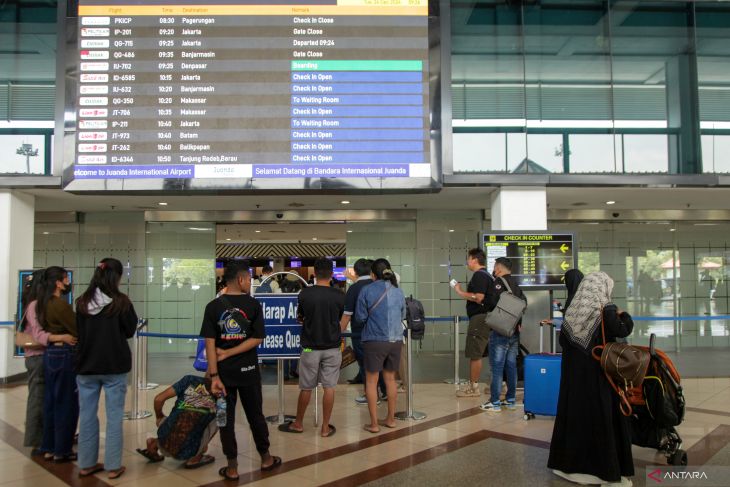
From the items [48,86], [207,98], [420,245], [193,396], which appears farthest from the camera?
[420,245]

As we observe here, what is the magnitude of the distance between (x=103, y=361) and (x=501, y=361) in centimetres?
409

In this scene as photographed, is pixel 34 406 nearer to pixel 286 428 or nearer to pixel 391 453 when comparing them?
pixel 286 428

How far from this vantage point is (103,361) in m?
4.41

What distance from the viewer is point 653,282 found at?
1304 cm

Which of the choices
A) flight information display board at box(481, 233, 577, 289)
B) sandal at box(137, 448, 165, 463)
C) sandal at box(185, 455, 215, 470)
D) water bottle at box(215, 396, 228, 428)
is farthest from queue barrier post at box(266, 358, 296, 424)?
flight information display board at box(481, 233, 577, 289)

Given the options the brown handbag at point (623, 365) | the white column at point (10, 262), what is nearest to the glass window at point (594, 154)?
the brown handbag at point (623, 365)

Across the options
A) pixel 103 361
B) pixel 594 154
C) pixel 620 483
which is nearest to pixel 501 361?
pixel 620 483

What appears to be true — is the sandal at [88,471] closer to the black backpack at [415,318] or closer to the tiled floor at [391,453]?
the tiled floor at [391,453]

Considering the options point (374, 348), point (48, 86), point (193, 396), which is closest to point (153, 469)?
point (193, 396)

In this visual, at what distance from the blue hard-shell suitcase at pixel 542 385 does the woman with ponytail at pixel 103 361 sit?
3963 millimetres

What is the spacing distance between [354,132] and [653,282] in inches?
340

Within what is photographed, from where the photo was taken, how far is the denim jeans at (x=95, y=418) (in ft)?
14.8

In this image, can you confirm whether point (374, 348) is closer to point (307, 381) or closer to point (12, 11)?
point (307, 381)

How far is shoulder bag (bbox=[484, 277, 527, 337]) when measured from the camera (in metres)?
6.40
